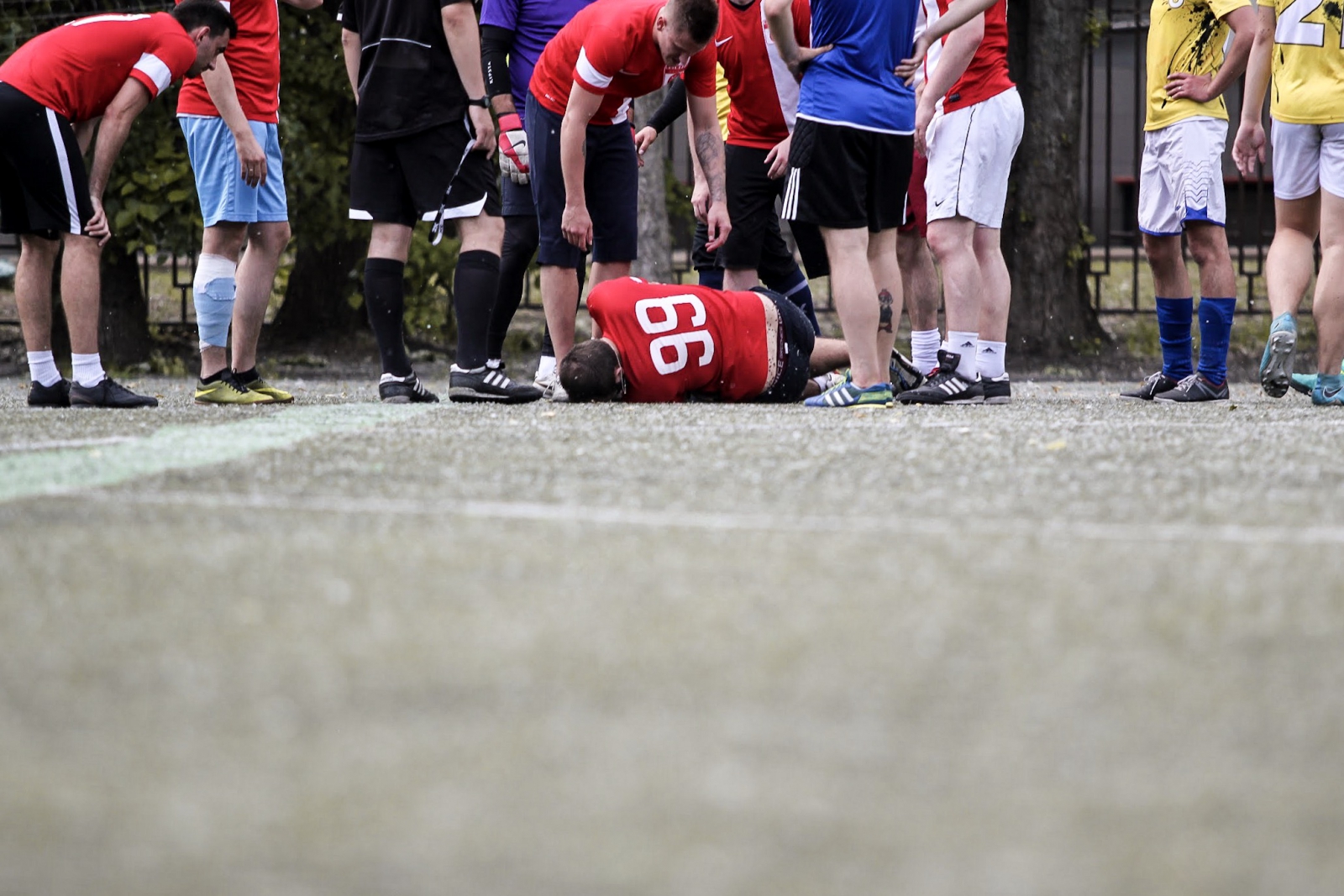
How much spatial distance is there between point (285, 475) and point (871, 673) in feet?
6.07

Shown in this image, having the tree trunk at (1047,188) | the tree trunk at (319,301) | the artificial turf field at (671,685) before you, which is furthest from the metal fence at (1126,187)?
the artificial turf field at (671,685)

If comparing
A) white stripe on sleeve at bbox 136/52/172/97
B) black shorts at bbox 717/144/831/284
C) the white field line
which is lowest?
the white field line

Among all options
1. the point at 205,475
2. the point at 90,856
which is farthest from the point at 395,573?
the point at 205,475

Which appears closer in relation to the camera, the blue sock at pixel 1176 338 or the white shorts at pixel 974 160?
the white shorts at pixel 974 160

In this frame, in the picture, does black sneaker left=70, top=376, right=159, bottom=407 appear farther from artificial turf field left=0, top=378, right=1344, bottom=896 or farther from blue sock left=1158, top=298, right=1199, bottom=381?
blue sock left=1158, top=298, right=1199, bottom=381

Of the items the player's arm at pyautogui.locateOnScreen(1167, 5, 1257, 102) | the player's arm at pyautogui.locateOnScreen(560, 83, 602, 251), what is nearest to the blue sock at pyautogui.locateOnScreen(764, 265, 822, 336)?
the player's arm at pyautogui.locateOnScreen(560, 83, 602, 251)

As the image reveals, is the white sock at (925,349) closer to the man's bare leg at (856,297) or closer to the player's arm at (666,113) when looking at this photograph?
the man's bare leg at (856,297)

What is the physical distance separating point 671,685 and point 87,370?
13.6 ft

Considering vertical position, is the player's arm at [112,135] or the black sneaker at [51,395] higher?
the player's arm at [112,135]

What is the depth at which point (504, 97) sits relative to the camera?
19.4ft

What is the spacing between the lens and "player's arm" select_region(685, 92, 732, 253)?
5715 mm

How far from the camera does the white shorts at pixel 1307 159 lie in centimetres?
549

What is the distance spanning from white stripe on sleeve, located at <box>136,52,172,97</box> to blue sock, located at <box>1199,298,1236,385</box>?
4.04 metres

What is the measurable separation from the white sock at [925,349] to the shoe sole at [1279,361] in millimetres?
1395
